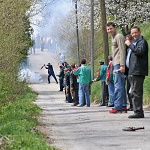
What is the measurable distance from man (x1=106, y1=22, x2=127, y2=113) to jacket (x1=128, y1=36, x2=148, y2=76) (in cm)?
71

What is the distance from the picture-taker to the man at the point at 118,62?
1639 cm

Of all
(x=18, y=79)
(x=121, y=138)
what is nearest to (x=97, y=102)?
(x=18, y=79)

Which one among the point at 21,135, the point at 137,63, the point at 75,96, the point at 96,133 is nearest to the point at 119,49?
the point at 137,63

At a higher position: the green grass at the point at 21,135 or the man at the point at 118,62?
the man at the point at 118,62

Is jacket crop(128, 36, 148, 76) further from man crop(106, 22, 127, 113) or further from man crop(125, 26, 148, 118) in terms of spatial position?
man crop(106, 22, 127, 113)

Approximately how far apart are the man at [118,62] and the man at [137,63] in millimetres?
625

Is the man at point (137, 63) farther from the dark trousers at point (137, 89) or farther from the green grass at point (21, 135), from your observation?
the green grass at point (21, 135)

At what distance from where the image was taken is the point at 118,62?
659 inches

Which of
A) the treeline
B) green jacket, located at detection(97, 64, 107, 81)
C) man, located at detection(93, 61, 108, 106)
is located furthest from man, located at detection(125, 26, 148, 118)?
man, located at detection(93, 61, 108, 106)

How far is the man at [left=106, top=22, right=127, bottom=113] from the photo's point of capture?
645 inches

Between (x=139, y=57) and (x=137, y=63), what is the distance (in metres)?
0.13

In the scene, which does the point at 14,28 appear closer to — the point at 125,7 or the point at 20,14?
the point at 20,14

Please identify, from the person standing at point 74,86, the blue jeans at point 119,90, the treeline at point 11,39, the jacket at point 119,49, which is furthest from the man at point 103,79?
the jacket at point 119,49

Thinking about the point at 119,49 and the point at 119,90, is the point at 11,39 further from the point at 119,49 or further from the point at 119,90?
the point at 119,49
